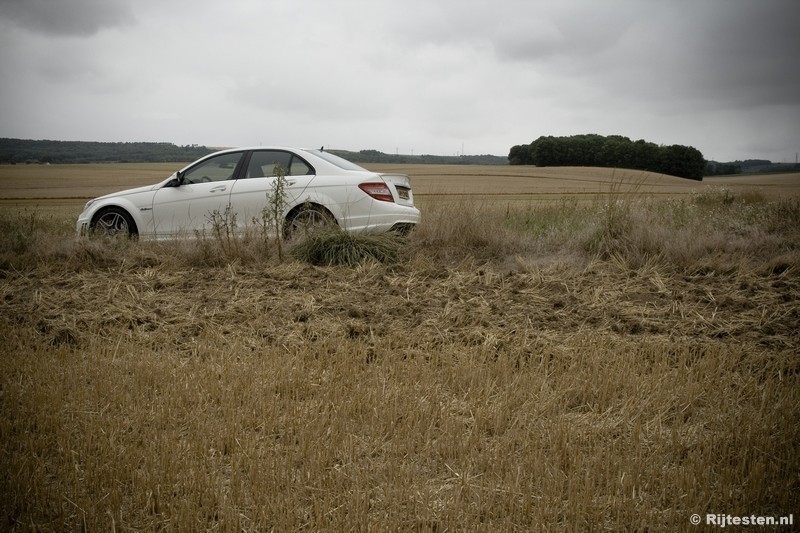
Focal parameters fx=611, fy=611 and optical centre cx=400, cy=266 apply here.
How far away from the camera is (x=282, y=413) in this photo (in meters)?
4.32

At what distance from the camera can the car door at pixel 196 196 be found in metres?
10.1

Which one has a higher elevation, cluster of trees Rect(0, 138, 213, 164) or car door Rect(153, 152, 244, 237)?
cluster of trees Rect(0, 138, 213, 164)

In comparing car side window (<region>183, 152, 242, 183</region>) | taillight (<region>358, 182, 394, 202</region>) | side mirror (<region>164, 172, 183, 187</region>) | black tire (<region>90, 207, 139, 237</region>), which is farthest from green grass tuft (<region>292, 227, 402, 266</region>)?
black tire (<region>90, 207, 139, 237</region>)

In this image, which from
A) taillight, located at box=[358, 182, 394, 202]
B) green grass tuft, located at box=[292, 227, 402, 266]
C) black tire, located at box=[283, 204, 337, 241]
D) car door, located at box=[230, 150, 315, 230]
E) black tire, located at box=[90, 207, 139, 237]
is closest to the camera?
green grass tuft, located at box=[292, 227, 402, 266]

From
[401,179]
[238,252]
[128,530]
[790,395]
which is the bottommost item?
[128,530]

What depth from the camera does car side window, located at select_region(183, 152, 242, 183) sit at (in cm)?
1027

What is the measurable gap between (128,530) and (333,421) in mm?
1419

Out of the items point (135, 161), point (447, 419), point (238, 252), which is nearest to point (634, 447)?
point (447, 419)

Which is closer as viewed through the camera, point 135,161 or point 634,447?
point 634,447

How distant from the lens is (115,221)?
34.7 ft

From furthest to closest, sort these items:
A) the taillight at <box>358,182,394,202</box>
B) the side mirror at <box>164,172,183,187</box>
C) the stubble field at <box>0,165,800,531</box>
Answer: the side mirror at <box>164,172,183,187</box>, the taillight at <box>358,182,394,202</box>, the stubble field at <box>0,165,800,531</box>

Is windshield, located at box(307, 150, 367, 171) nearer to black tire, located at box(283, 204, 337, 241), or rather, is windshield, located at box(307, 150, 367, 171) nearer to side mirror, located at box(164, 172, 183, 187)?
black tire, located at box(283, 204, 337, 241)

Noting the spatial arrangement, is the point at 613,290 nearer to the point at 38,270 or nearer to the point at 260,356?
the point at 260,356

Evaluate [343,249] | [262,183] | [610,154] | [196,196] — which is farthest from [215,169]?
[610,154]
